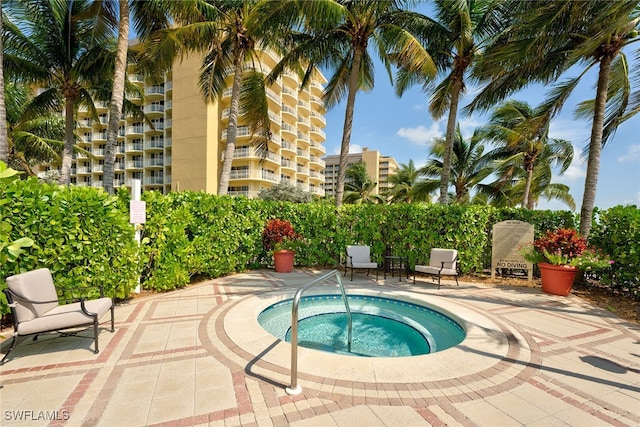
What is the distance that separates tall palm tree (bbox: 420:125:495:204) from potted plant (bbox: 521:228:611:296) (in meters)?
11.1

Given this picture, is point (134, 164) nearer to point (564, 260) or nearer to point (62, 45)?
point (62, 45)

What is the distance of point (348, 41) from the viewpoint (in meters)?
10.9

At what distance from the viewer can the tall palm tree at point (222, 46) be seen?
8.98 metres

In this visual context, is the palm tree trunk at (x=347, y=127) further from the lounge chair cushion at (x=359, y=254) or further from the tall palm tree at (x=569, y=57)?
the tall palm tree at (x=569, y=57)

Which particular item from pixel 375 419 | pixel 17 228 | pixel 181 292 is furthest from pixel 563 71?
pixel 17 228

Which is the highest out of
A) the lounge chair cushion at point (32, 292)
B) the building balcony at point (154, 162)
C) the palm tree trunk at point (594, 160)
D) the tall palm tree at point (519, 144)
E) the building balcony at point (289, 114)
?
the building balcony at point (289, 114)

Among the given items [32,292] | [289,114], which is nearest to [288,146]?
[289,114]

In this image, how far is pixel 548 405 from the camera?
2688mm

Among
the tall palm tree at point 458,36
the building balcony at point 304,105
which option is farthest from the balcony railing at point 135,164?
the tall palm tree at point 458,36

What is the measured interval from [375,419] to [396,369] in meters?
0.86

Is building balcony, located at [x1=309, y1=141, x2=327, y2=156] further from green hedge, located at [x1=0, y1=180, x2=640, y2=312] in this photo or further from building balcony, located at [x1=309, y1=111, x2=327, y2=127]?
green hedge, located at [x1=0, y1=180, x2=640, y2=312]

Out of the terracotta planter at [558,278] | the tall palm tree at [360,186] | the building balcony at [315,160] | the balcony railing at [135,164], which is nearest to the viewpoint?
the terracotta planter at [558,278]

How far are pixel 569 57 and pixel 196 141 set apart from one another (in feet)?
107

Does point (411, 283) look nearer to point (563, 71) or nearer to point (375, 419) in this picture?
point (375, 419)
